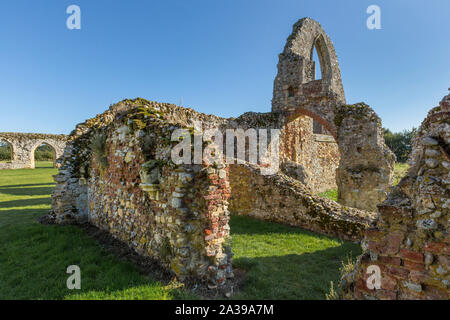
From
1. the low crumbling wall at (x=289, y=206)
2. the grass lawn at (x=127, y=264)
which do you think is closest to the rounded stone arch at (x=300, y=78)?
the low crumbling wall at (x=289, y=206)

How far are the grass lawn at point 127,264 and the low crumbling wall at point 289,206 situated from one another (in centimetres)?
45

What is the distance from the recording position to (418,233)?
7.44ft

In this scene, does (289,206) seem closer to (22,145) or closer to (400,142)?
(22,145)

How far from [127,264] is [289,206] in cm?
563

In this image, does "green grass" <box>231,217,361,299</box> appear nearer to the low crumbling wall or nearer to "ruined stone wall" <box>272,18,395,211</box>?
the low crumbling wall

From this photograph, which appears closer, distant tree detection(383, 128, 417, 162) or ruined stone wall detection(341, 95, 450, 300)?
ruined stone wall detection(341, 95, 450, 300)

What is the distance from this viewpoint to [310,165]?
16578 millimetres

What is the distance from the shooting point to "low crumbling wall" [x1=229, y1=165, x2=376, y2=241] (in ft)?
22.7

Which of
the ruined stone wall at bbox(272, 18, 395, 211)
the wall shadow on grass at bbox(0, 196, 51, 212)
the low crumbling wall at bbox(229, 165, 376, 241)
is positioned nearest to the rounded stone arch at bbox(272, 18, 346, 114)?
the ruined stone wall at bbox(272, 18, 395, 211)

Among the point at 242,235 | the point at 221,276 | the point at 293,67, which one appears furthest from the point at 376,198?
the point at 221,276

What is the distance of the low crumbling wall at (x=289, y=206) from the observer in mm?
6926

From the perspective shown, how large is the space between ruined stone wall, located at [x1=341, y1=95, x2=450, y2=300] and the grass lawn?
1813 millimetres

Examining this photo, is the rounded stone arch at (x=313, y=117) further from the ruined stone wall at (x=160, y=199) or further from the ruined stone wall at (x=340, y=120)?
the ruined stone wall at (x=160, y=199)
